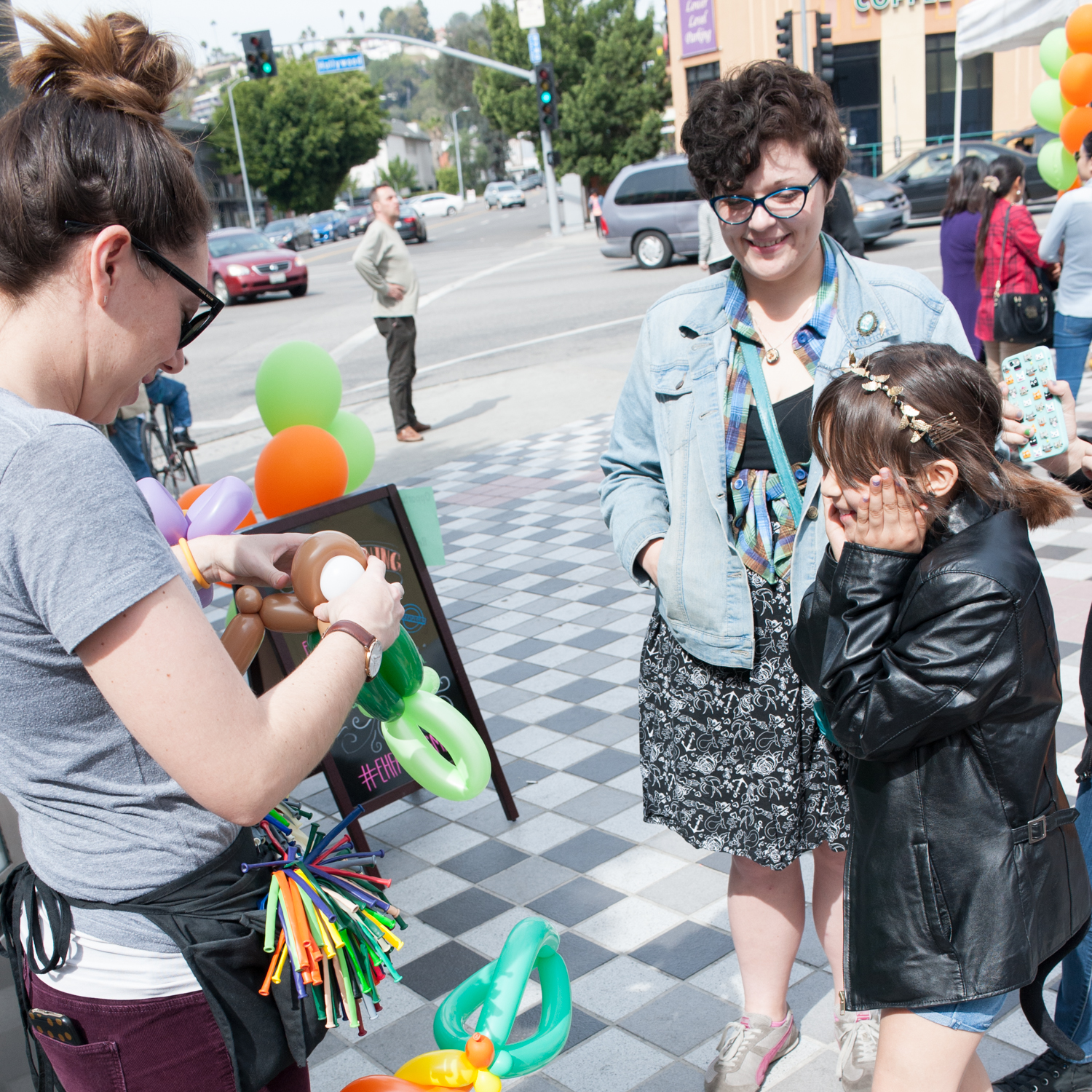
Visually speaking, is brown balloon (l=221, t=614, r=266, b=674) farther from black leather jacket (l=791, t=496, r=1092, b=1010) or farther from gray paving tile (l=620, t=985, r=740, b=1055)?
gray paving tile (l=620, t=985, r=740, b=1055)

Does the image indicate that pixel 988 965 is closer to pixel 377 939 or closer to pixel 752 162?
pixel 377 939

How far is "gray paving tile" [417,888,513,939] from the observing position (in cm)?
298

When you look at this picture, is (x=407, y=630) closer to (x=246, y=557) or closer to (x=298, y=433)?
(x=298, y=433)

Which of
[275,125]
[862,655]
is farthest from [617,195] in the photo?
[275,125]

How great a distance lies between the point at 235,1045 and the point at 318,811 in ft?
8.04

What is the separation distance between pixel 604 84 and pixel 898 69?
8.58 meters

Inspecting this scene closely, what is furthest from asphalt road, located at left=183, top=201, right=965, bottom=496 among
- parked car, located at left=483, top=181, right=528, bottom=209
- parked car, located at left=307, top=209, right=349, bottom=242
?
parked car, located at left=483, top=181, right=528, bottom=209

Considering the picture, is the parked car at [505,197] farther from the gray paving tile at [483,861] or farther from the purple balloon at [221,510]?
the purple balloon at [221,510]

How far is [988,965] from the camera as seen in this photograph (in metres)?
1.62

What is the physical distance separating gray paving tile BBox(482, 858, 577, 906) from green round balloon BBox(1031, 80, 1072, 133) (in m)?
5.43

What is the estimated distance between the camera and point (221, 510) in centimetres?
260

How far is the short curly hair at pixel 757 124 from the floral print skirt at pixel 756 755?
831mm

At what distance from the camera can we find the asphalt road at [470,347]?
9.44 m

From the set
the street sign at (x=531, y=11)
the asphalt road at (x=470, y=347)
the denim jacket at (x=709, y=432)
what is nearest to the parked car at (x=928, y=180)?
the asphalt road at (x=470, y=347)
